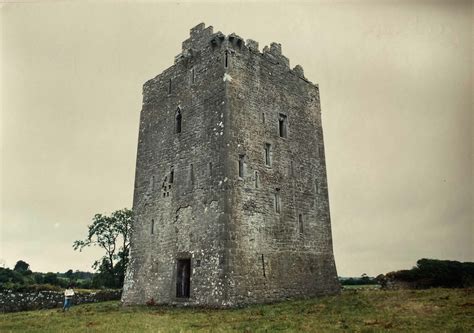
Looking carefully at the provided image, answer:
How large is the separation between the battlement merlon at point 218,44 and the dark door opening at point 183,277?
1142 cm

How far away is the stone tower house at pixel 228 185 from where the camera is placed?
18.0 m

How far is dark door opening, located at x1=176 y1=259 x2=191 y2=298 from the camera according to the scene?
18961 millimetres

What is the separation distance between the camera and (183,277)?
1923 centimetres

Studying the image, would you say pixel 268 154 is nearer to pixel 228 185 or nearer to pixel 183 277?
pixel 228 185

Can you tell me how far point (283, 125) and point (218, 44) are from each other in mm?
5819

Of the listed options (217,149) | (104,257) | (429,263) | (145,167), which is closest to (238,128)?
(217,149)

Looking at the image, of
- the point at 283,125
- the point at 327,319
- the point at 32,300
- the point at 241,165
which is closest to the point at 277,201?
the point at 241,165

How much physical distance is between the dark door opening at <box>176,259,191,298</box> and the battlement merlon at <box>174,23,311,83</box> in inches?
450

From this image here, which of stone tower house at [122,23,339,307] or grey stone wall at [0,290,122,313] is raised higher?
stone tower house at [122,23,339,307]

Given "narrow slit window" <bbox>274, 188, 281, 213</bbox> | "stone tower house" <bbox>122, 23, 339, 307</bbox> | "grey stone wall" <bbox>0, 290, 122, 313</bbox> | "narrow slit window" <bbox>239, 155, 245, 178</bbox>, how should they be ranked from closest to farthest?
"stone tower house" <bbox>122, 23, 339, 307</bbox> → "narrow slit window" <bbox>239, 155, 245, 178</bbox> → "narrow slit window" <bbox>274, 188, 281, 213</bbox> → "grey stone wall" <bbox>0, 290, 122, 313</bbox>

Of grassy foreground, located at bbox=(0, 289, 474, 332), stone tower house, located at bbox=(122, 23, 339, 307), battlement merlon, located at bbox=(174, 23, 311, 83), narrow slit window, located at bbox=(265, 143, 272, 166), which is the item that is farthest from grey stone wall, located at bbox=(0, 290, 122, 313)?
battlement merlon, located at bbox=(174, 23, 311, 83)

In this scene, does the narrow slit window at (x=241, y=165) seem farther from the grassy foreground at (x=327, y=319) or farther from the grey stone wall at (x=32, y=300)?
the grey stone wall at (x=32, y=300)

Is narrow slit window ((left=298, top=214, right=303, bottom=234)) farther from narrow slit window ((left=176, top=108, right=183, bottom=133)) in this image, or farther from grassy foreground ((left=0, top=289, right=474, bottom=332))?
narrow slit window ((left=176, top=108, right=183, bottom=133))

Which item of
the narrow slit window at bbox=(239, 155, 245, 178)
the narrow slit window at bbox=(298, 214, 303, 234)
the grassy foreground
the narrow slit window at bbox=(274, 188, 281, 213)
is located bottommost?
the grassy foreground
